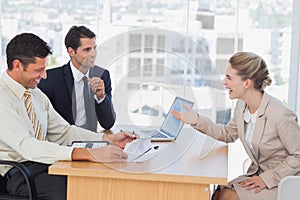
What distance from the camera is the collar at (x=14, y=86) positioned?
273 centimetres

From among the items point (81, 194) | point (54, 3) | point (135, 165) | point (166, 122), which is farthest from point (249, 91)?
point (54, 3)

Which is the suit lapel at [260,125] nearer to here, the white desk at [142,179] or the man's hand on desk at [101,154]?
the white desk at [142,179]

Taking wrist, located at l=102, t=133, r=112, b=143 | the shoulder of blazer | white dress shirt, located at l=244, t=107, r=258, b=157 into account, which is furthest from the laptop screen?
the shoulder of blazer

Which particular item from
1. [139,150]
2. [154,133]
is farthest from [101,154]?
[154,133]

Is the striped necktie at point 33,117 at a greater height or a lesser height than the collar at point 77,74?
lesser

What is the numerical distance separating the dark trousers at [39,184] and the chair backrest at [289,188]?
89 centimetres

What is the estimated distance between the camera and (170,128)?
2.69 meters

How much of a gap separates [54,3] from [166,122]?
8.83 ft

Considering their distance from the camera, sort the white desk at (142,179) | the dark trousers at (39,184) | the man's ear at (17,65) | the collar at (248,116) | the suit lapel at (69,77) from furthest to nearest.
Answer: the suit lapel at (69,77) → the collar at (248,116) → the man's ear at (17,65) → the dark trousers at (39,184) → the white desk at (142,179)

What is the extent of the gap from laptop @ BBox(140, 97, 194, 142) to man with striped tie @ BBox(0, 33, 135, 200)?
113mm

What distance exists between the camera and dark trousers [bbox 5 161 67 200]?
2.65 m

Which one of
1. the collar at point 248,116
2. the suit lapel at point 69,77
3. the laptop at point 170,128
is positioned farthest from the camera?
the suit lapel at point 69,77

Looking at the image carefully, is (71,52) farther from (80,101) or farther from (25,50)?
(80,101)

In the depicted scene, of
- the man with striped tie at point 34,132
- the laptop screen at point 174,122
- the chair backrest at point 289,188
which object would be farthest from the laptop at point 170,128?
the chair backrest at point 289,188
